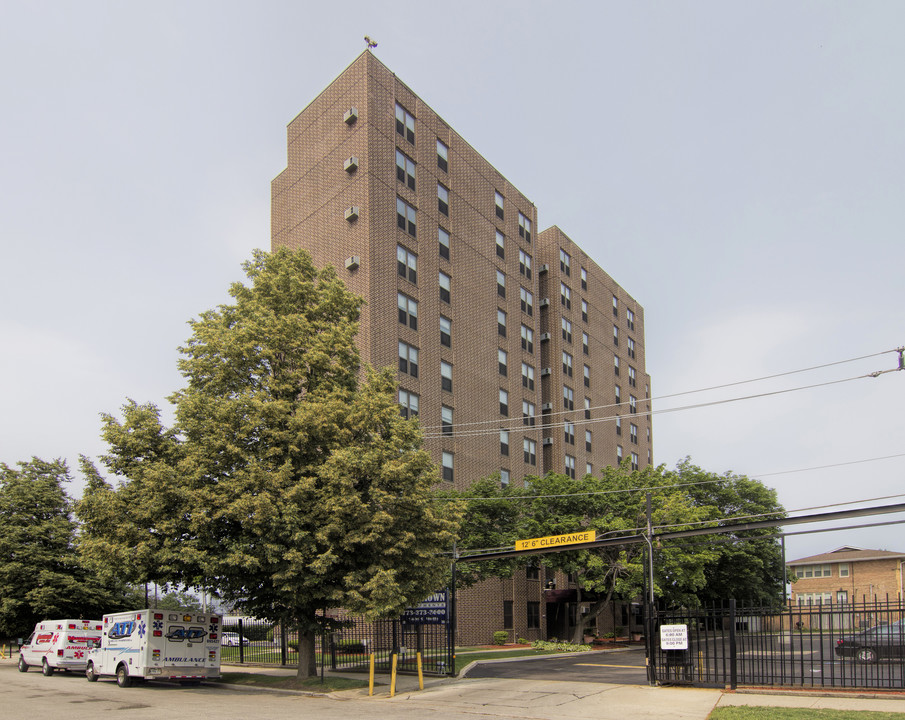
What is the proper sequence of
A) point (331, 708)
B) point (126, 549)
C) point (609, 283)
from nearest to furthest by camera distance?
point (331, 708), point (126, 549), point (609, 283)

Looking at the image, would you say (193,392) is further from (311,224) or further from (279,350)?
(311,224)

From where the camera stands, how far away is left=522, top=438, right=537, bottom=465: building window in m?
50.0

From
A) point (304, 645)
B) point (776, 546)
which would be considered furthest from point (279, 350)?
point (776, 546)

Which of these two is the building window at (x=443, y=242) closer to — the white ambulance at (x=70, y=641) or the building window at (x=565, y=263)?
the building window at (x=565, y=263)

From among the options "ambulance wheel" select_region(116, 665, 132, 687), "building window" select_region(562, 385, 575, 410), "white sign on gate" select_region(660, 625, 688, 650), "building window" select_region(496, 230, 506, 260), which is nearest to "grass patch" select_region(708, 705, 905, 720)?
"white sign on gate" select_region(660, 625, 688, 650)

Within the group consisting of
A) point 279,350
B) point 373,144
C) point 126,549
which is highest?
point 373,144

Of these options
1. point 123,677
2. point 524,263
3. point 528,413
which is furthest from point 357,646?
point 524,263

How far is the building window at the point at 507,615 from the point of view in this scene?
44125 millimetres

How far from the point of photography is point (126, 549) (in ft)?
69.7

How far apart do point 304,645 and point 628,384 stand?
175 feet

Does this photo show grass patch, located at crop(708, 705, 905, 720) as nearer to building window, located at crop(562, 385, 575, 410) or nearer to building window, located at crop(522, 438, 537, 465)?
building window, located at crop(522, 438, 537, 465)

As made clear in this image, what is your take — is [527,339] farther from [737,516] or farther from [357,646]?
[357,646]

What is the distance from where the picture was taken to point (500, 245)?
51.5 meters

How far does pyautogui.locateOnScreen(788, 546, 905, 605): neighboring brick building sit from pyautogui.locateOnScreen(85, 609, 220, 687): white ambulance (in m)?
67.9
